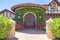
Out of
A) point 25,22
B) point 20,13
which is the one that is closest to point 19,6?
point 20,13

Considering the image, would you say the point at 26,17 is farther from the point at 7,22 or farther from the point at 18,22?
the point at 7,22

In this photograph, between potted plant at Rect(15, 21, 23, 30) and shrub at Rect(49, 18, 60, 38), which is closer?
shrub at Rect(49, 18, 60, 38)

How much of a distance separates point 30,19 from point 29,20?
232 mm

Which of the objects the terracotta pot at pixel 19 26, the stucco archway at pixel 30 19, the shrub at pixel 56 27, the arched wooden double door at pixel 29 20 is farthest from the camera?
the arched wooden double door at pixel 29 20

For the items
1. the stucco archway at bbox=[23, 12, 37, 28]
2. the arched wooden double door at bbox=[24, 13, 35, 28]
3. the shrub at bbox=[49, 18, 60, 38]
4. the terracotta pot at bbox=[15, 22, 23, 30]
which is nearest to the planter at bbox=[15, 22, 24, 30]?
the terracotta pot at bbox=[15, 22, 23, 30]

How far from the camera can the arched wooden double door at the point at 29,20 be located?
2638 cm

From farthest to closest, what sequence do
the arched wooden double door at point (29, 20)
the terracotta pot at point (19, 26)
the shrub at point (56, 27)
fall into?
1. the arched wooden double door at point (29, 20)
2. the terracotta pot at point (19, 26)
3. the shrub at point (56, 27)

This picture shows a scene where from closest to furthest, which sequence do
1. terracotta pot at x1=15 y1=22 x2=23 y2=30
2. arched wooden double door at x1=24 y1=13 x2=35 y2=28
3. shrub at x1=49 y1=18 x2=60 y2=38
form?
shrub at x1=49 y1=18 x2=60 y2=38, terracotta pot at x1=15 y1=22 x2=23 y2=30, arched wooden double door at x1=24 y1=13 x2=35 y2=28

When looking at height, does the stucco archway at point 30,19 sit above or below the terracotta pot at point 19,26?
above

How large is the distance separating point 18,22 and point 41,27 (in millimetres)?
3640

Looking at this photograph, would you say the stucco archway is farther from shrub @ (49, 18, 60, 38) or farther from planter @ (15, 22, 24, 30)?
shrub @ (49, 18, 60, 38)

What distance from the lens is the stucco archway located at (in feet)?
85.8

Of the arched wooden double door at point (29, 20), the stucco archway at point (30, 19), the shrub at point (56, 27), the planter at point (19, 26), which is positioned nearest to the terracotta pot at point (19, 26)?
the planter at point (19, 26)

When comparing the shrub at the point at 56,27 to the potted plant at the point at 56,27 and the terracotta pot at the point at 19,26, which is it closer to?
the potted plant at the point at 56,27
